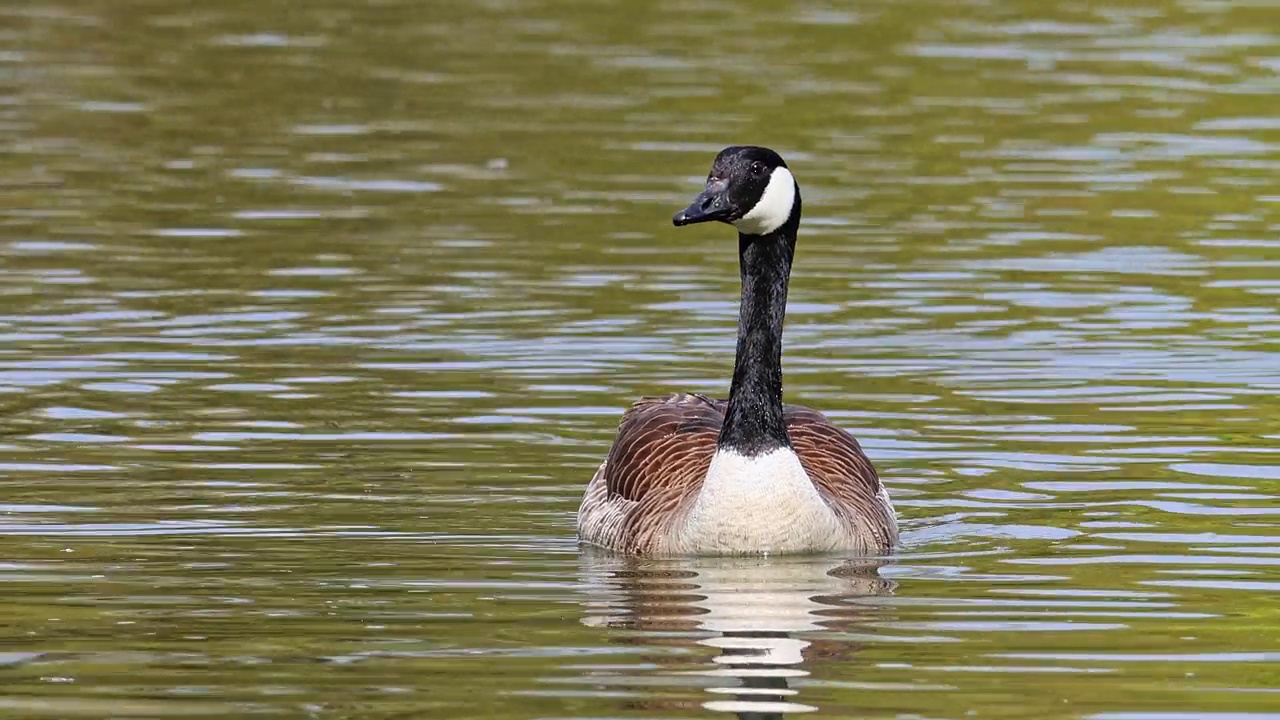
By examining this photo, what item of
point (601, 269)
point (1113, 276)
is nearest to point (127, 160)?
point (601, 269)

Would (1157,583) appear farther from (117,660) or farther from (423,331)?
(423,331)

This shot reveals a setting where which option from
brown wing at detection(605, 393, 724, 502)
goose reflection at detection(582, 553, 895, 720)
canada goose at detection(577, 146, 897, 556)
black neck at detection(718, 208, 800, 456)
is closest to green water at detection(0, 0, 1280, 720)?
goose reflection at detection(582, 553, 895, 720)

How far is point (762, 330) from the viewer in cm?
1459

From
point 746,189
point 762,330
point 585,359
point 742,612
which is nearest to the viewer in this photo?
point 742,612

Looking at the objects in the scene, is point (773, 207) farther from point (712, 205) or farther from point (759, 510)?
point (759, 510)

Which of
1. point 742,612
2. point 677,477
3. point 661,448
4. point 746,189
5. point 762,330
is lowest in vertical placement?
point 742,612

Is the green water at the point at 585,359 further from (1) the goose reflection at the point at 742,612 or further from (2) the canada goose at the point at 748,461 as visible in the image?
(2) the canada goose at the point at 748,461

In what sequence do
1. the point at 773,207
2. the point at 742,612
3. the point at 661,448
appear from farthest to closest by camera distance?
1. the point at 661,448
2. the point at 773,207
3. the point at 742,612

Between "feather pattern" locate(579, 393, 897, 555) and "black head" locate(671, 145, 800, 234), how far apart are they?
130cm

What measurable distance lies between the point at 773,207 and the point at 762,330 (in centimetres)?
76

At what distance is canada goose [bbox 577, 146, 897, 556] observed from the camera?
13859mm

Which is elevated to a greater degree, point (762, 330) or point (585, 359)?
point (762, 330)

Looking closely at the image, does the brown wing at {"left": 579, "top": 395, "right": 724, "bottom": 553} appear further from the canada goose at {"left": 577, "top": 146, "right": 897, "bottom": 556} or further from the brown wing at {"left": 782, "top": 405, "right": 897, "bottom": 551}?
the brown wing at {"left": 782, "top": 405, "right": 897, "bottom": 551}

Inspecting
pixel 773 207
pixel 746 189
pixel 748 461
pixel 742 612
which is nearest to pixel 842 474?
pixel 748 461
